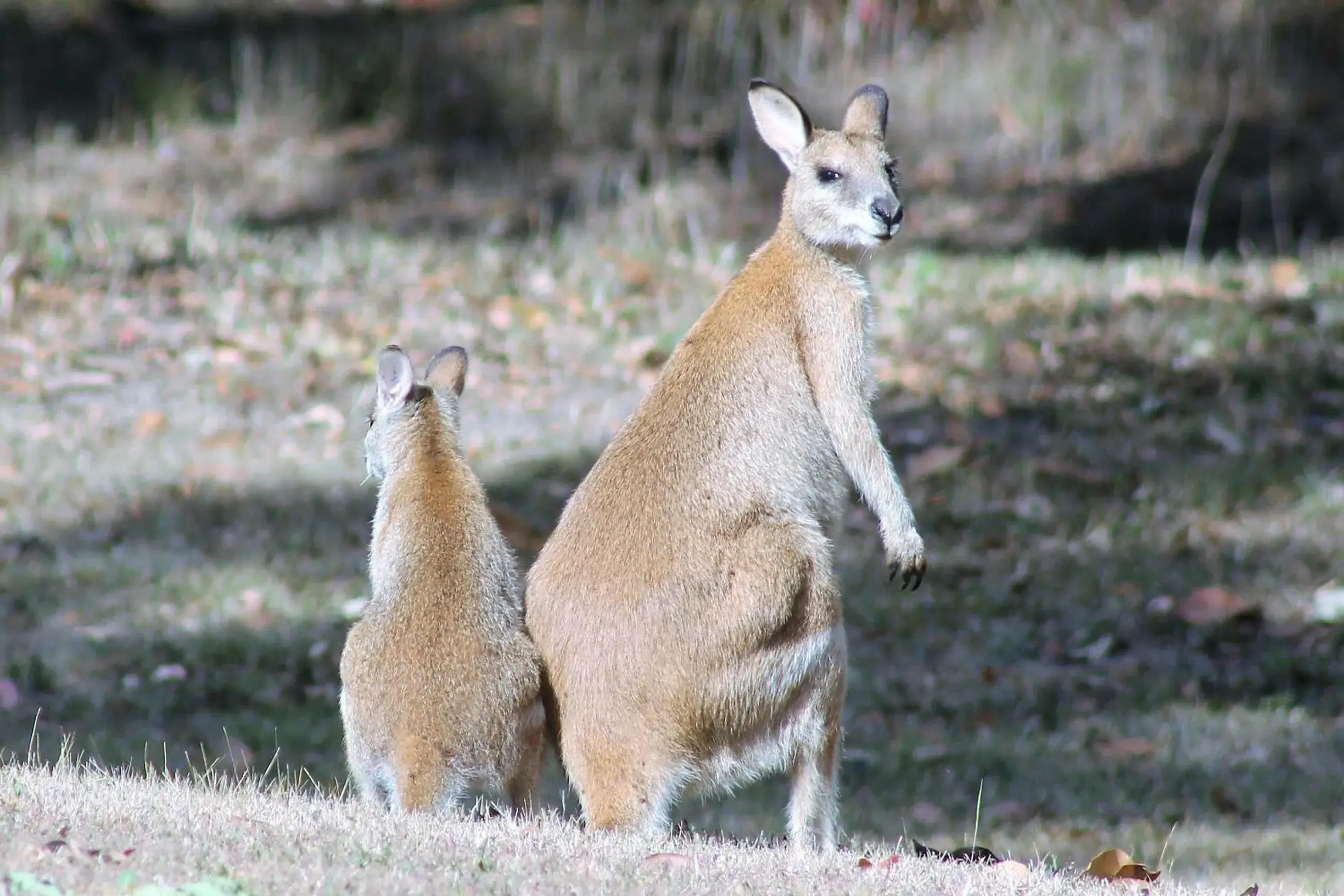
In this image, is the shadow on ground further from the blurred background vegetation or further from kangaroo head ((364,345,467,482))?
the blurred background vegetation

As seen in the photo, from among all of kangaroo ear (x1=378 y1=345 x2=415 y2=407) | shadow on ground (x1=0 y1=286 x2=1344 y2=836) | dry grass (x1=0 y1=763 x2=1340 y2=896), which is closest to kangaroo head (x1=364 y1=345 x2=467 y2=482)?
kangaroo ear (x1=378 y1=345 x2=415 y2=407)

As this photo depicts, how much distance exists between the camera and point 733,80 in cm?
1568

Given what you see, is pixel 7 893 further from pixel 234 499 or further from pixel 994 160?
pixel 994 160

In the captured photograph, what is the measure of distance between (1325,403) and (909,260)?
3.37m

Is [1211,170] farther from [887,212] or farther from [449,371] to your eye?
[449,371]

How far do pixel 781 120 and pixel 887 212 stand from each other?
64cm

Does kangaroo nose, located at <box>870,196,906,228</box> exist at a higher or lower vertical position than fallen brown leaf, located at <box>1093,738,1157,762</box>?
higher

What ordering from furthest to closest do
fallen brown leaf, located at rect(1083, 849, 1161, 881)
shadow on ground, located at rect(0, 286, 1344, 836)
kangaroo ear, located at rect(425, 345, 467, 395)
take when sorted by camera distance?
shadow on ground, located at rect(0, 286, 1344, 836) → kangaroo ear, located at rect(425, 345, 467, 395) → fallen brown leaf, located at rect(1083, 849, 1161, 881)

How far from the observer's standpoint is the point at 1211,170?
14.1 meters

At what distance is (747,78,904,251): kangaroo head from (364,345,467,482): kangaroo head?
1.21 meters

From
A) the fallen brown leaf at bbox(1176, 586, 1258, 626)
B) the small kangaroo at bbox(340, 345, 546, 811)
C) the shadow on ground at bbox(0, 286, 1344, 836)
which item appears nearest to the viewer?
the small kangaroo at bbox(340, 345, 546, 811)

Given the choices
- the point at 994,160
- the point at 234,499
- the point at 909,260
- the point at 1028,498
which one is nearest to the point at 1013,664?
the point at 1028,498

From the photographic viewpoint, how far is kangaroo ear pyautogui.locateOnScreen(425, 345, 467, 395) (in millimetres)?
5773

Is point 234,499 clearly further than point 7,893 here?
Yes
